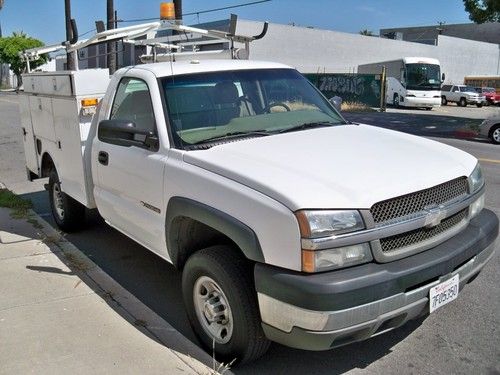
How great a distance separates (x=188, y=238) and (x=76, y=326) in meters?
1.07

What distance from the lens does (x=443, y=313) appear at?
404cm

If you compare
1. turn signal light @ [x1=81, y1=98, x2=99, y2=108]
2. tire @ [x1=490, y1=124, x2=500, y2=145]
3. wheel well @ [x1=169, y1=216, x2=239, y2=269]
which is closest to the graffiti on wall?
tire @ [x1=490, y1=124, x2=500, y2=145]

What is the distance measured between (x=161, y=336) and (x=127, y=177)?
126 centimetres

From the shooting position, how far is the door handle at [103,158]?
14.8 feet

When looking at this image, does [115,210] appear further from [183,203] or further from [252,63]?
[252,63]

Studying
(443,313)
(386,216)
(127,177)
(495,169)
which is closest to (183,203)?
(127,177)

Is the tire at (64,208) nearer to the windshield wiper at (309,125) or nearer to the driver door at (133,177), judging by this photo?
the driver door at (133,177)

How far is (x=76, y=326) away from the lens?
3793mm

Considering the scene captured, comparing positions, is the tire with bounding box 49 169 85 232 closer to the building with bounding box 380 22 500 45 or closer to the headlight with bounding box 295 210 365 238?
the headlight with bounding box 295 210 365 238

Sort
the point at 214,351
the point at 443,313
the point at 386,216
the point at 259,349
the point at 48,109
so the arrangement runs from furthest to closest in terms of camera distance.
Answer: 1. the point at 48,109
2. the point at 443,313
3. the point at 214,351
4. the point at 259,349
5. the point at 386,216

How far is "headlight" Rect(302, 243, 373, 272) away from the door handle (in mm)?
2416

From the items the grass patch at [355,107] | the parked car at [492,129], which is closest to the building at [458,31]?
the grass patch at [355,107]

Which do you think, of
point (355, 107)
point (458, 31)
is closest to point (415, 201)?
point (355, 107)

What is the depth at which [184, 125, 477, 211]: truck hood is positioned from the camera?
110 inches
